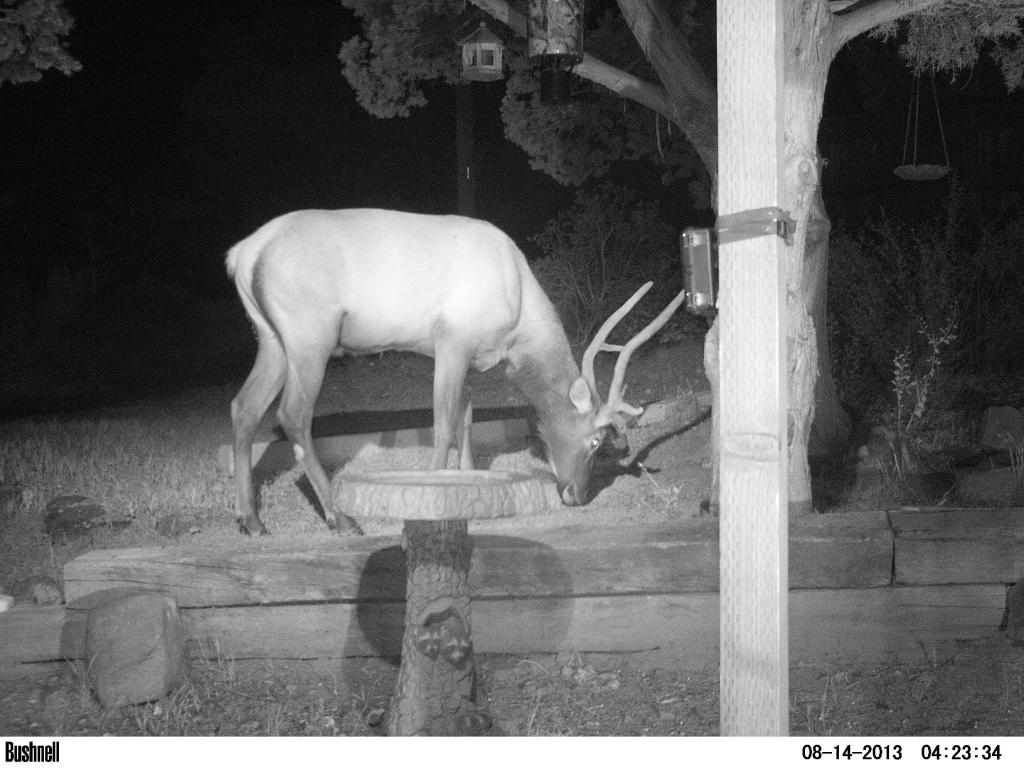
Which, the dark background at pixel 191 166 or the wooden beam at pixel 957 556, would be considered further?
the dark background at pixel 191 166

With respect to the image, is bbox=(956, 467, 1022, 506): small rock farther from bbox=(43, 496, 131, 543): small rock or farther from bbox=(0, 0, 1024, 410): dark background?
bbox=(0, 0, 1024, 410): dark background

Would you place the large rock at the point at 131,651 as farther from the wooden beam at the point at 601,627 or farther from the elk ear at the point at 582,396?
the elk ear at the point at 582,396

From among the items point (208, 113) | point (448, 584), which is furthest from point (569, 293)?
point (448, 584)

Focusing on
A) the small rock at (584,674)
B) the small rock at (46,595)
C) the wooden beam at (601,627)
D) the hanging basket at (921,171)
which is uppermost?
the hanging basket at (921,171)

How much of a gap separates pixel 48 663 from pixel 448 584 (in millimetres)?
2139

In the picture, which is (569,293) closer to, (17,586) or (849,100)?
(849,100)

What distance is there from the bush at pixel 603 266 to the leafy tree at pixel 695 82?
2335 millimetres

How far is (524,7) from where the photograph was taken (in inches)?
330

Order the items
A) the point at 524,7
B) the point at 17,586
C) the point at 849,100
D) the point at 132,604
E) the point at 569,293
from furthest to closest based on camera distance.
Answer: the point at 849,100 → the point at 569,293 → the point at 524,7 → the point at 17,586 → the point at 132,604

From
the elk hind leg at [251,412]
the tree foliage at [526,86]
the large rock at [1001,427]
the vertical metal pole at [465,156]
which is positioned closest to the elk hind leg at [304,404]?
the elk hind leg at [251,412]

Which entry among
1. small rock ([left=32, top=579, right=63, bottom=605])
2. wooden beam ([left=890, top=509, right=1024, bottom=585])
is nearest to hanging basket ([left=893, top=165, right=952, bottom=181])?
wooden beam ([left=890, top=509, right=1024, bottom=585])

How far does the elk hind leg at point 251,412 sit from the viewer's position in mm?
6875

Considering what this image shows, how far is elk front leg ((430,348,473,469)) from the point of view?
23.9 feet

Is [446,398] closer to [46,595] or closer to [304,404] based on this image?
[304,404]
